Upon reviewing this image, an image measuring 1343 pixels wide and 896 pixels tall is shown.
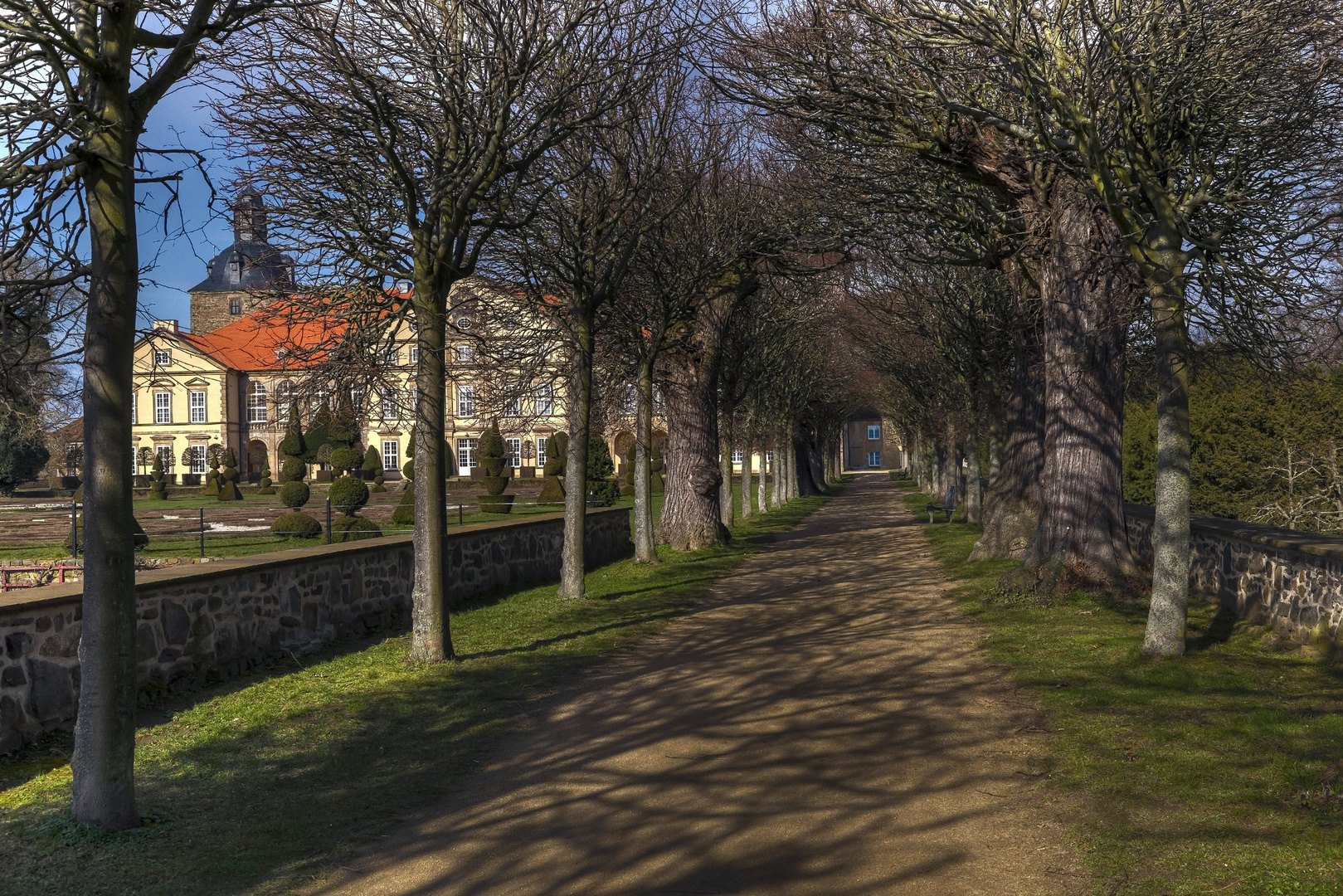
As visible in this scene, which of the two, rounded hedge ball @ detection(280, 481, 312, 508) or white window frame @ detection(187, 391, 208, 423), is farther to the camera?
white window frame @ detection(187, 391, 208, 423)

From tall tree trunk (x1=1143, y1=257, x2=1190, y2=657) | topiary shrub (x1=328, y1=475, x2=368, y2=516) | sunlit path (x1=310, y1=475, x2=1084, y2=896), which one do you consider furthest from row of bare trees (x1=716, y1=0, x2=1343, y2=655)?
topiary shrub (x1=328, y1=475, x2=368, y2=516)

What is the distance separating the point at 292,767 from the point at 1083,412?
33.9 feet

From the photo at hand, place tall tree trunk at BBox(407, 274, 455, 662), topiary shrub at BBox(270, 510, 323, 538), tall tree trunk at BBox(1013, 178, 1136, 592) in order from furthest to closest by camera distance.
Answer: topiary shrub at BBox(270, 510, 323, 538) → tall tree trunk at BBox(1013, 178, 1136, 592) → tall tree trunk at BBox(407, 274, 455, 662)

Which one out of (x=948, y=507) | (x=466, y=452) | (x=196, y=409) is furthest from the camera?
(x=196, y=409)

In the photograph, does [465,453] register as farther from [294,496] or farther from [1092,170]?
[1092,170]

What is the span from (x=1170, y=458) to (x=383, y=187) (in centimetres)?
746

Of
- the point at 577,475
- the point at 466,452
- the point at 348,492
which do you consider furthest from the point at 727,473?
the point at 466,452

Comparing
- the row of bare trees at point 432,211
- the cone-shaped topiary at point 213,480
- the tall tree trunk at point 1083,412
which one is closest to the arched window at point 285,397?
the row of bare trees at point 432,211

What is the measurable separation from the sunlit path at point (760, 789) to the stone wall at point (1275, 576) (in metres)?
2.75

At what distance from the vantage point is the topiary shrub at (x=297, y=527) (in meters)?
23.9

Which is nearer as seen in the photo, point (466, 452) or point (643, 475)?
point (643, 475)

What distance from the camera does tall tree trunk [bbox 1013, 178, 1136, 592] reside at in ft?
42.8

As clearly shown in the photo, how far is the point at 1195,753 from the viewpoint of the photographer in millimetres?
6301

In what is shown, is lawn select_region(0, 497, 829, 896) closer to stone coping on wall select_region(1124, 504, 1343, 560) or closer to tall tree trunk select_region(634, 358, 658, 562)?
stone coping on wall select_region(1124, 504, 1343, 560)
